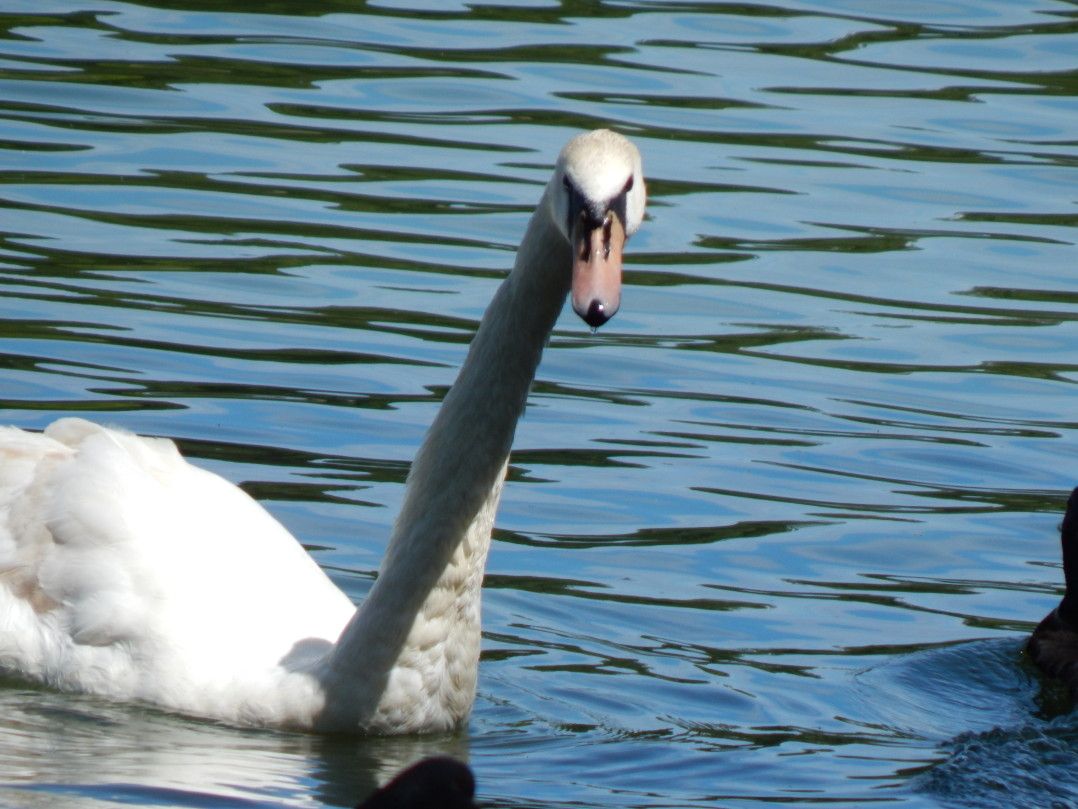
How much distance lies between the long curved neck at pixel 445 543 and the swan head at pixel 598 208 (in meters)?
0.77

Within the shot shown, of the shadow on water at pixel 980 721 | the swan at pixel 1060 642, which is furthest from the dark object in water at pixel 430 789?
the swan at pixel 1060 642

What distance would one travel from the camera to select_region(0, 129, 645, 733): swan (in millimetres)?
7375

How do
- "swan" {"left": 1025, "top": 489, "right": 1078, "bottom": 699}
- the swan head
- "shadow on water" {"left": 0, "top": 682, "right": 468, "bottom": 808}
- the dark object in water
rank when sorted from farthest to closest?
"swan" {"left": 1025, "top": 489, "right": 1078, "bottom": 699}, "shadow on water" {"left": 0, "top": 682, "right": 468, "bottom": 808}, the swan head, the dark object in water

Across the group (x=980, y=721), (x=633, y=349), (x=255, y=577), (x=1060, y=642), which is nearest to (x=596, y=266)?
(x=255, y=577)

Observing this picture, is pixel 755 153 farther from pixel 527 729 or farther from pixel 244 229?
pixel 527 729

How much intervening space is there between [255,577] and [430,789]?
9.95 ft

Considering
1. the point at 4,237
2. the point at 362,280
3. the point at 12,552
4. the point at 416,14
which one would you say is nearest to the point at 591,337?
the point at 362,280

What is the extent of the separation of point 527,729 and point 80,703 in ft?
4.63

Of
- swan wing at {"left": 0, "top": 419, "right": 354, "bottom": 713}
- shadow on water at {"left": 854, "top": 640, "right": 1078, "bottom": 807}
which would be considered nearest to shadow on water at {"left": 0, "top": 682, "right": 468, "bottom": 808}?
swan wing at {"left": 0, "top": 419, "right": 354, "bottom": 713}

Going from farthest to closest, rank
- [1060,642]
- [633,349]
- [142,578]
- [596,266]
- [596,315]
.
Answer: [633,349]
[1060,642]
[142,578]
[596,266]
[596,315]

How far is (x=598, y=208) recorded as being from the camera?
21.2 feet

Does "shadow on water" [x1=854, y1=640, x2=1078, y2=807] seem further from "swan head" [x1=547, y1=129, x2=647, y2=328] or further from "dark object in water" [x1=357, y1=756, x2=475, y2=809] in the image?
"dark object in water" [x1=357, y1=756, x2=475, y2=809]

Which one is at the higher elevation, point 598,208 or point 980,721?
point 598,208

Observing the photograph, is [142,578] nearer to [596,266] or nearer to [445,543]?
[445,543]
